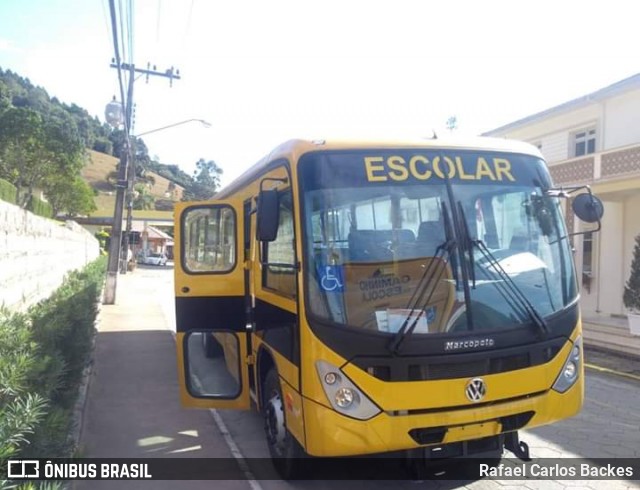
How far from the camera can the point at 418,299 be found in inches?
146

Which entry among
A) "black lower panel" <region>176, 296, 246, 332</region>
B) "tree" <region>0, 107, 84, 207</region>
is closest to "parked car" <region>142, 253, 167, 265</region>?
"tree" <region>0, 107, 84, 207</region>

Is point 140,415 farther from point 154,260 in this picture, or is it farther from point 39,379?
point 154,260

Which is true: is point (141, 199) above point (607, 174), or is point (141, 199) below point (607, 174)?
above

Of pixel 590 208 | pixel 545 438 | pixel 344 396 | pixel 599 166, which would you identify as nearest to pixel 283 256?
pixel 344 396

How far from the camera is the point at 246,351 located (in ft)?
18.3

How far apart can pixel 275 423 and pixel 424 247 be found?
198 centimetres

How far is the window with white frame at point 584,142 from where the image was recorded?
17.7m

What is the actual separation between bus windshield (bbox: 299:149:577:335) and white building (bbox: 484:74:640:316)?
38.5 feet

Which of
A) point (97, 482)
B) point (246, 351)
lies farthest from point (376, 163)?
point (97, 482)

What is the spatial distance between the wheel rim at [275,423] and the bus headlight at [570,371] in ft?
7.10

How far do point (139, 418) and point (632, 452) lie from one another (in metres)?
5.13

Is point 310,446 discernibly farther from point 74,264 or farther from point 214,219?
point 74,264

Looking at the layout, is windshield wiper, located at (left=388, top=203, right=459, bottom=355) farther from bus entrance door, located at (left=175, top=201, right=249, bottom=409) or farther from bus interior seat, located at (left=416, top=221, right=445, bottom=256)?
bus entrance door, located at (left=175, top=201, right=249, bottom=409)

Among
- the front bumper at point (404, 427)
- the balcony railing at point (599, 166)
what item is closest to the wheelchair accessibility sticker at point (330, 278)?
the front bumper at point (404, 427)
